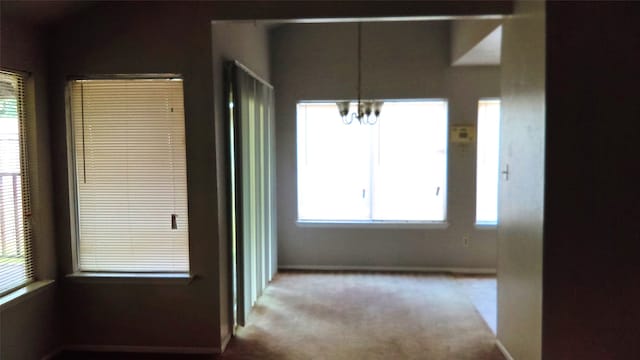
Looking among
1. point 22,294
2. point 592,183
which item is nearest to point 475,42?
point 592,183

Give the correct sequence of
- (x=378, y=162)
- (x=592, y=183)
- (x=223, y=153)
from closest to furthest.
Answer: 1. (x=592, y=183)
2. (x=223, y=153)
3. (x=378, y=162)

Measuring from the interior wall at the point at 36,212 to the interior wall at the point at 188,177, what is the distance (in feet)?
0.26

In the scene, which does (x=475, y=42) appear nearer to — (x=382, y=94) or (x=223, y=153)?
(x=382, y=94)

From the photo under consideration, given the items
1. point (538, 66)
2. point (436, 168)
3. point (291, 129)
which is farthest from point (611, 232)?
point (291, 129)

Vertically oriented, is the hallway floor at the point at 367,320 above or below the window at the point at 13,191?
below

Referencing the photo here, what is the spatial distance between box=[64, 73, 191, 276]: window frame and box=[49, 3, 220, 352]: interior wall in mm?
23

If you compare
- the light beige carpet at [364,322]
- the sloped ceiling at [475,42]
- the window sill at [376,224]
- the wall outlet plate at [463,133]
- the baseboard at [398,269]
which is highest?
the sloped ceiling at [475,42]

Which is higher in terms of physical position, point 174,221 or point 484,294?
point 174,221

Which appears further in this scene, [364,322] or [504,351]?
[364,322]

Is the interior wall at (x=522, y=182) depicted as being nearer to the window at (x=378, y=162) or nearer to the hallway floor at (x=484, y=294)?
the hallway floor at (x=484, y=294)

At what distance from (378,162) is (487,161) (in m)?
1.27

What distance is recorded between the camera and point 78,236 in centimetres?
333

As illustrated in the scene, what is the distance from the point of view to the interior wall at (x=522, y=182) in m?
2.63

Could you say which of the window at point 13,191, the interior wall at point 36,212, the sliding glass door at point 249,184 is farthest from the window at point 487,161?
the window at point 13,191
